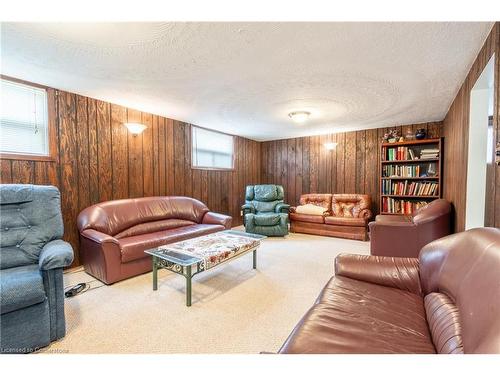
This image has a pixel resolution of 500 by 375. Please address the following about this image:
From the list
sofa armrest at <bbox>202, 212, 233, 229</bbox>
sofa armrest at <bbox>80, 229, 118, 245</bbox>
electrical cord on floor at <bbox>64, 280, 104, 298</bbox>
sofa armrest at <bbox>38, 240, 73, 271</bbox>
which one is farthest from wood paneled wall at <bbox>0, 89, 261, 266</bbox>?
sofa armrest at <bbox>38, 240, 73, 271</bbox>

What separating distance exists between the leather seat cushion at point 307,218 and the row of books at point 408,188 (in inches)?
53.8

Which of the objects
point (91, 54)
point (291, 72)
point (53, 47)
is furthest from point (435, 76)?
point (53, 47)

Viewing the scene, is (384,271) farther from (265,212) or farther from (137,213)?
(265,212)

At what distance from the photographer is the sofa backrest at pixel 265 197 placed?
486cm

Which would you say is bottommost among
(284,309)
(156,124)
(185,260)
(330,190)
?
(284,309)

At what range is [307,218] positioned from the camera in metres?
4.65

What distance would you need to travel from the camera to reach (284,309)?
75.9 inches

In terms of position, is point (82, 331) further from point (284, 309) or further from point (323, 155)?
point (323, 155)

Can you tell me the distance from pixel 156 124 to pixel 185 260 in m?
2.64

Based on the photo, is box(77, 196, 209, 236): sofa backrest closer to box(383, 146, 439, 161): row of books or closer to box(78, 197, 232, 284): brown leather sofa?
box(78, 197, 232, 284): brown leather sofa

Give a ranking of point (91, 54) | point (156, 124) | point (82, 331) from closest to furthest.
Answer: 1. point (82, 331)
2. point (91, 54)
3. point (156, 124)

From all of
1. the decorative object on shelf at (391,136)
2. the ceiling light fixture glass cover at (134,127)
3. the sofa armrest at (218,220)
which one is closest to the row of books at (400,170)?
the decorative object on shelf at (391,136)
